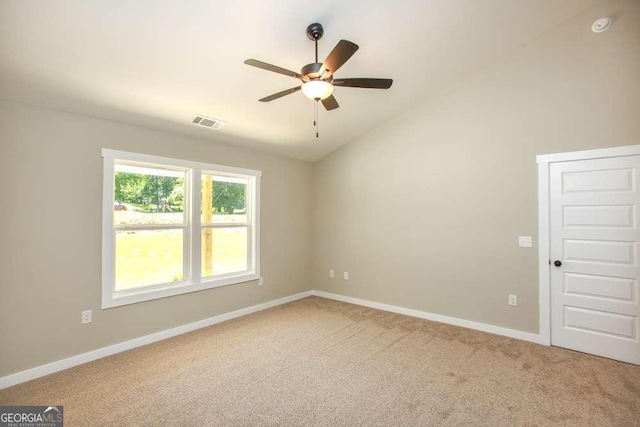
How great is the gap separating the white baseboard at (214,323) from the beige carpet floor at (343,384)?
0.10m

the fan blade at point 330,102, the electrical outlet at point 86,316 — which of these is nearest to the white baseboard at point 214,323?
the electrical outlet at point 86,316

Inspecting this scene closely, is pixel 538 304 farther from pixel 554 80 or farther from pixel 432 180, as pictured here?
pixel 554 80

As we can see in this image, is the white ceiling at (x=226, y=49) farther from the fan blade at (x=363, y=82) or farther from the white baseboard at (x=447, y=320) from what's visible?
the white baseboard at (x=447, y=320)

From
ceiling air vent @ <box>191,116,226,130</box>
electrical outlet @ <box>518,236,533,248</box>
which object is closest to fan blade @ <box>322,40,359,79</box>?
ceiling air vent @ <box>191,116,226,130</box>

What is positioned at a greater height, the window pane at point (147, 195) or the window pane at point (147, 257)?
the window pane at point (147, 195)

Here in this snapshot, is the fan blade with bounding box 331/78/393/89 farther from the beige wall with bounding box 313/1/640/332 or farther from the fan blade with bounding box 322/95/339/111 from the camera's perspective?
the beige wall with bounding box 313/1/640/332

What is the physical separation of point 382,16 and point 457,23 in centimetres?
81

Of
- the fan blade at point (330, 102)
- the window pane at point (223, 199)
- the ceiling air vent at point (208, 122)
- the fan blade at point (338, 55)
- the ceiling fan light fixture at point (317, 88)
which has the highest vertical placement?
the ceiling air vent at point (208, 122)

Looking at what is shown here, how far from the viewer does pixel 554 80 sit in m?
3.31

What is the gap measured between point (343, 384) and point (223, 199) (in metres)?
2.84

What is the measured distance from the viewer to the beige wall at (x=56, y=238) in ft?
8.32

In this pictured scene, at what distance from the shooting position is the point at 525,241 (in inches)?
136

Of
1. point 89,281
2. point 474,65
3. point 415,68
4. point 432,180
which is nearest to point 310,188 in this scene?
point 432,180

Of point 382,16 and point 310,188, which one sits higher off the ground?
point 382,16
